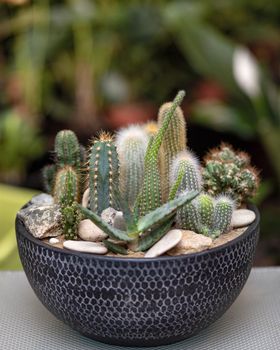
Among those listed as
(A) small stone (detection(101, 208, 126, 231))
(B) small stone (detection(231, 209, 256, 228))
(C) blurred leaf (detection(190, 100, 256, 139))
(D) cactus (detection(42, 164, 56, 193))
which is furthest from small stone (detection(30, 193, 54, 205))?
(C) blurred leaf (detection(190, 100, 256, 139))

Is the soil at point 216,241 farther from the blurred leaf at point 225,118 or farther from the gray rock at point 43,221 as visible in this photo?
the blurred leaf at point 225,118

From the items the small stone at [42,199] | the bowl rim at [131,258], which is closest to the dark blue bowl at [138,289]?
the bowl rim at [131,258]

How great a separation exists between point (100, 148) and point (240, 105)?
1710mm

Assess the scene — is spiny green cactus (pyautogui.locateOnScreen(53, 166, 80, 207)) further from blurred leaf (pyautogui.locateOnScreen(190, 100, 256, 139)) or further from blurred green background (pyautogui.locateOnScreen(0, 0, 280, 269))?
blurred leaf (pyautogui.locateOnScreen(190, 100, 256, 139))

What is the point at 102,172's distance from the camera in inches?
26.6

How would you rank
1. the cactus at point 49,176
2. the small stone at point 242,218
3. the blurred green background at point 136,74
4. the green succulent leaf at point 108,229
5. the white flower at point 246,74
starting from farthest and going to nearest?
the blurred green background at point 136,74
the white flower at point 246,74
the cactus at point 49,176
the small stone at point 242,218
the green succulent leaf at point 108,229

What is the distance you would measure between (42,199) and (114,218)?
145 millimetres

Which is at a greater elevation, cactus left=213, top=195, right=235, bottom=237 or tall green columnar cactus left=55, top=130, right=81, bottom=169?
tall green columnar cactus left=55, top=130, right=81, bottom=169

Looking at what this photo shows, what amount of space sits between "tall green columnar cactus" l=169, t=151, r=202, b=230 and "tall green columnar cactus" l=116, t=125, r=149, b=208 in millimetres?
41

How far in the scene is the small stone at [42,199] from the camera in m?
0.77

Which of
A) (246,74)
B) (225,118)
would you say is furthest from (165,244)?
(225,118)

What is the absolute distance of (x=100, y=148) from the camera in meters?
0.67

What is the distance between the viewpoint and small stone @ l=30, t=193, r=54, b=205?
2.51 feet

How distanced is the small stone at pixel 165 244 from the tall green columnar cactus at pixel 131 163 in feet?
0.35
